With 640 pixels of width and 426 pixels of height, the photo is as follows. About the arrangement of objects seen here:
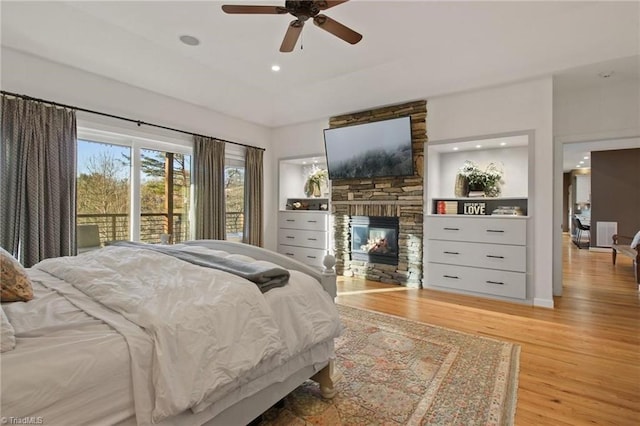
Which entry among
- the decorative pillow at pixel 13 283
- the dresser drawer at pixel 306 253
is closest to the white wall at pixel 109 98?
the dresser drawer at pixel 306 253

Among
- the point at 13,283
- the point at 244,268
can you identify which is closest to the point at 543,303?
the point at 244,268

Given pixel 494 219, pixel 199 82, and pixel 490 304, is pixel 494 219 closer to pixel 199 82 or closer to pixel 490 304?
pixel 490 304

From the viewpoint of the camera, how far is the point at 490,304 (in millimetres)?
3744

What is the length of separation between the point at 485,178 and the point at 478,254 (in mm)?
1096

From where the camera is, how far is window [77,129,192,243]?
3.78 meters

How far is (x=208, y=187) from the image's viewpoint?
478 centimetres

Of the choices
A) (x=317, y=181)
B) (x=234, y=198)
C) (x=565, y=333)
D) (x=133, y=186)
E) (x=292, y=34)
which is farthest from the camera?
(x=317, y=181)

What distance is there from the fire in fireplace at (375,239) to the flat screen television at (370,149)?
72 cm

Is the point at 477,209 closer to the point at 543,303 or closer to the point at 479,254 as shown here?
the point at 479,254

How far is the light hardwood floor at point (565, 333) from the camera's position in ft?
6.03

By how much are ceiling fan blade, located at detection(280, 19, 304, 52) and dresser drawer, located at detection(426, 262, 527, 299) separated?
3.28 metres

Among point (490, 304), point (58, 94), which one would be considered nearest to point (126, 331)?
point (58, 94)

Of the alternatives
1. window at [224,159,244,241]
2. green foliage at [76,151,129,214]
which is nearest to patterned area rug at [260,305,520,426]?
window at [224,159,244,241]

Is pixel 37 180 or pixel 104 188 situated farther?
pixel 104 188
